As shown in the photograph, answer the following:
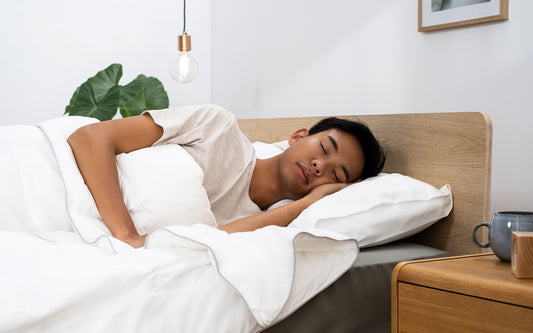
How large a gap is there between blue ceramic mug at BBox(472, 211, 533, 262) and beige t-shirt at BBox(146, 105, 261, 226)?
79 centimetres

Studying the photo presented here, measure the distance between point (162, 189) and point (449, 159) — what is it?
2.71 feet

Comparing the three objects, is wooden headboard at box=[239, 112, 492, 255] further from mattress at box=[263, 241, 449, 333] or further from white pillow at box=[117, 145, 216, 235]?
white pillow at box=[117, 145, 216, 235]

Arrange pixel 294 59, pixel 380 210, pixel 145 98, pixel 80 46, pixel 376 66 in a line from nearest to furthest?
pixel 380 210 < pixel 376 66 < pixel 294 59 < pixel 145 98 < pixel 80 46

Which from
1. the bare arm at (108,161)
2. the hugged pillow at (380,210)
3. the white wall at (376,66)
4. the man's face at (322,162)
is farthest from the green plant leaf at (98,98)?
the hugged pillow at (380,210)

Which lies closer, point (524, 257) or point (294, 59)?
point (524, 257)

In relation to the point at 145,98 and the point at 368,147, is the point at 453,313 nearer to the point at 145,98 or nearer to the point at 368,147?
the point at 368,147

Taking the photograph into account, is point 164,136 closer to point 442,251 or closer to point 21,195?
point 21,195

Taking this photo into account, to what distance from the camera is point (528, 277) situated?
101 cm

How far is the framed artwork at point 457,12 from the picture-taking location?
76.0 inches

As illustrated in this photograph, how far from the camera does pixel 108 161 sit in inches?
56.9

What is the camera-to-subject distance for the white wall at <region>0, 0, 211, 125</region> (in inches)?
118

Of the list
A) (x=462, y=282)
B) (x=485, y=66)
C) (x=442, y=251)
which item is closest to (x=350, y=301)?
(x=462, y=282)

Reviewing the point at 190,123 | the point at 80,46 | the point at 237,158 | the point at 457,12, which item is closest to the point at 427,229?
the point at 237,158

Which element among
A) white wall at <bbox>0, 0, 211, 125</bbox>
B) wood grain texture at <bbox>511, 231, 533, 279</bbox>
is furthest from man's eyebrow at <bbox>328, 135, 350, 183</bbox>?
white wall at <bbox>0, 0, 211, 125</bbox>
